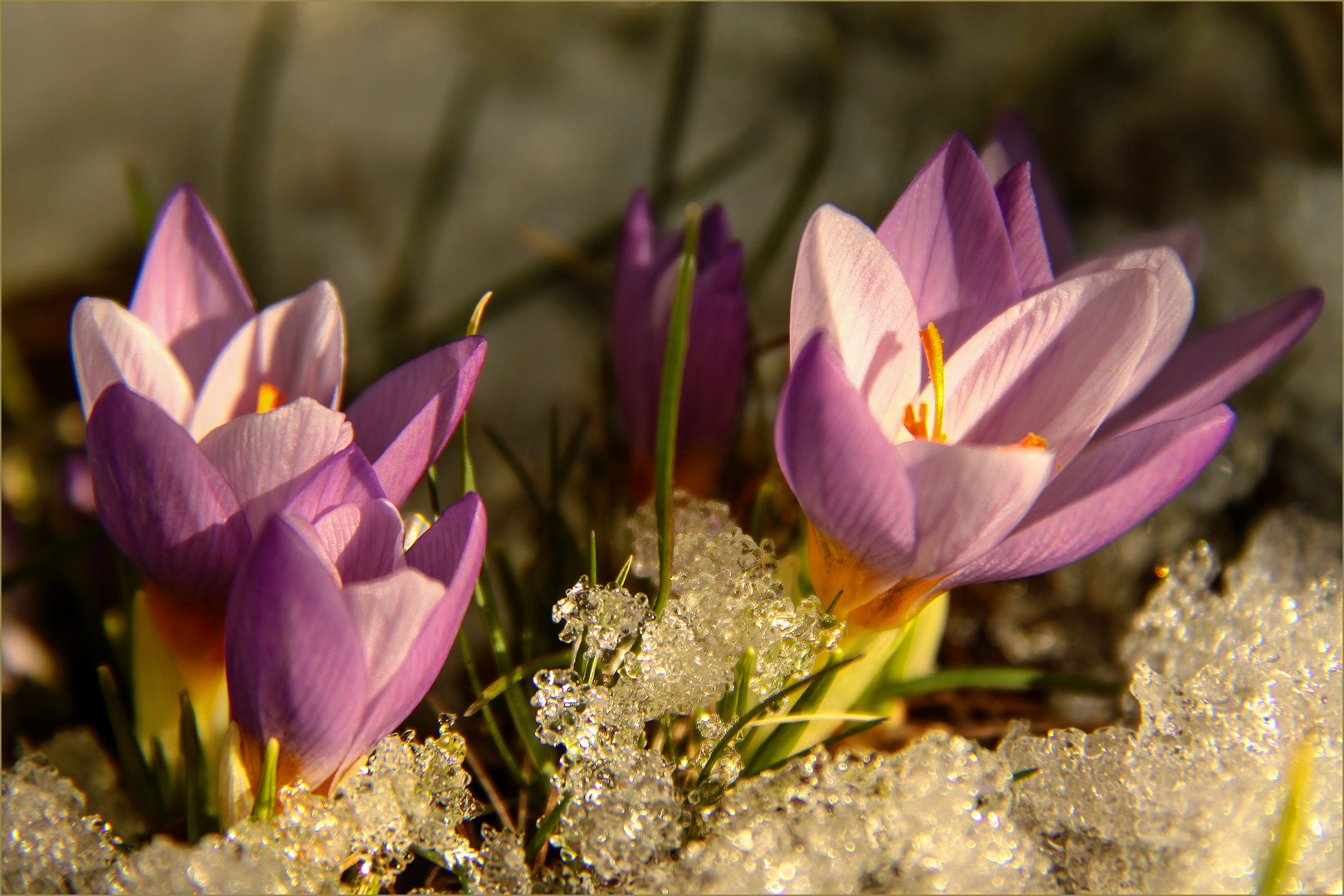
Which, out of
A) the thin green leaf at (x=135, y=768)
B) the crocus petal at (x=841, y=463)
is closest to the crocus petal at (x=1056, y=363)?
the crocus petal at (x=841, y=463)

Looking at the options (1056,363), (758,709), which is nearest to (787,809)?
(758,709)

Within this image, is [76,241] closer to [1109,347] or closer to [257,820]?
[257,820]

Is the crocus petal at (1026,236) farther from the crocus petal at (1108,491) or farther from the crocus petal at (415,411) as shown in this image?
the crocus petal at (415,411)

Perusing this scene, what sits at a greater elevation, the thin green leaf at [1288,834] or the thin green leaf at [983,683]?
the thin green leaf at [1288,834]

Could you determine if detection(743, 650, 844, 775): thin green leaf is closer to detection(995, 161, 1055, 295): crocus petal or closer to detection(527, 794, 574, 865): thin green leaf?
detection(527, 794, 574, 865): thin green leaf

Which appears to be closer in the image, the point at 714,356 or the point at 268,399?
the point at 268,399

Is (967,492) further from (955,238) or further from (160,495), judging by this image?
(160,495)

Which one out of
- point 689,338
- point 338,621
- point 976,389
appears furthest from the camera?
point 689,338

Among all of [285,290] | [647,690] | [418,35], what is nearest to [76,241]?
[285,290]
